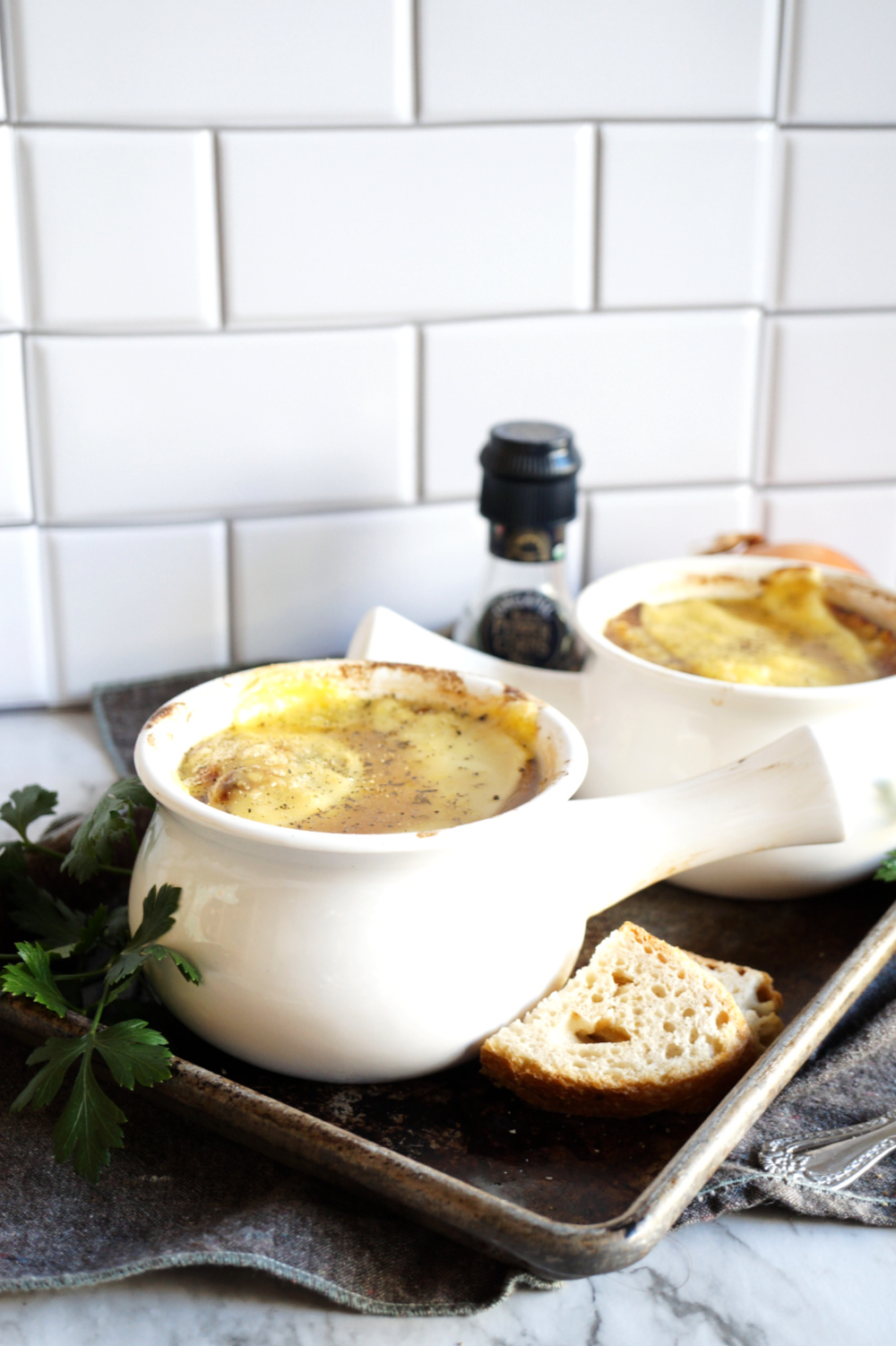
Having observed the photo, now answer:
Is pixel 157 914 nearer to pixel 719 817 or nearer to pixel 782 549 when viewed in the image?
pixel 719 817

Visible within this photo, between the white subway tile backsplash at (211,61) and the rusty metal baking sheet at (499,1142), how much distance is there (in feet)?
1.76

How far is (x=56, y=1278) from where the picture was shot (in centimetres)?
38

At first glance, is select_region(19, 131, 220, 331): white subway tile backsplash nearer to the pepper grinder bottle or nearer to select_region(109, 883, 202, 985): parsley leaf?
the pepper grinder bottle

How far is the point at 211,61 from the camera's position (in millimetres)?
740

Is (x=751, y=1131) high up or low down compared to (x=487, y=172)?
down

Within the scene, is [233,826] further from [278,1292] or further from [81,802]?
[81,802]

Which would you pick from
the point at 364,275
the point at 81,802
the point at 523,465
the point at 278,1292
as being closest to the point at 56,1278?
the point at 278,1292

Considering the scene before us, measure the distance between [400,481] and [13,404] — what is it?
260 millimetres

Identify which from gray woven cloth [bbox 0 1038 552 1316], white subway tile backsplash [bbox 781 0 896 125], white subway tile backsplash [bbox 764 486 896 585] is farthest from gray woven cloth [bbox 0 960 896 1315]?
white subway tile backsplash [bbox 781 0 896 125]

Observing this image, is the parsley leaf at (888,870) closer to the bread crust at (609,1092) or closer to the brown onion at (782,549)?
the bread crust at (609,1092)

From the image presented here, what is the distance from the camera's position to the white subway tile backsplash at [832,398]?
921 millimetres

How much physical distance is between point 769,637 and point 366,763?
0.88ft

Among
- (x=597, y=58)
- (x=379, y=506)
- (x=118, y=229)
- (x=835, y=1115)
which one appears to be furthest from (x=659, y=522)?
(x=835, y=1115)

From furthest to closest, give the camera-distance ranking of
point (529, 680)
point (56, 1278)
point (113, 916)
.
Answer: point (529, 680), point (113, 916), point (56, 1278)
